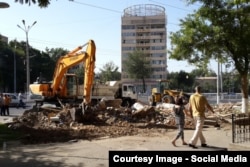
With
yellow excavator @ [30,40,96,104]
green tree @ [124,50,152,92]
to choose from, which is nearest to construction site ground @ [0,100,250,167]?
yellow excavator @ [30,40,96,104]

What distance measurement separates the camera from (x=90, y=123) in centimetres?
2020

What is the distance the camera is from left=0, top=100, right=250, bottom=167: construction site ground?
11.3 metres

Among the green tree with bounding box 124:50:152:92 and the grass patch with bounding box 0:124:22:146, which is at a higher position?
the green tree with bounding box 124:50:152:92

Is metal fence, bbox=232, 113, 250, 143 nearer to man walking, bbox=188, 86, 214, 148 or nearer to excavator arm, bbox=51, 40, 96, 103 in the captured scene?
man walking, bbox=188, 86, 214, 148

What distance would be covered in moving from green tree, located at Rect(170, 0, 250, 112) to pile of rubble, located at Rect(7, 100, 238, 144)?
3310mm

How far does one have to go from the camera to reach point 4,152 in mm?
12781

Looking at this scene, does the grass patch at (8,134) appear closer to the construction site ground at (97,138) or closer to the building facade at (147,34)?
→ the construction site ground at (97,138)

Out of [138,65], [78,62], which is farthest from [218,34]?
[138,65]

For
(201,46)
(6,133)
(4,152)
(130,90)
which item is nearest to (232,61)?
(201,46)

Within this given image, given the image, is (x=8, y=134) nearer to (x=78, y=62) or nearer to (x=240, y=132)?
(x=240, y=132)

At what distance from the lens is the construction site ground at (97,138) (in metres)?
11.3

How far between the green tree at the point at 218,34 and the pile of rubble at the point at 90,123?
331 cm

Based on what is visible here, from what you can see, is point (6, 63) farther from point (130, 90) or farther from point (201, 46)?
point (201, 46)

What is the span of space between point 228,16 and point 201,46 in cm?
202
